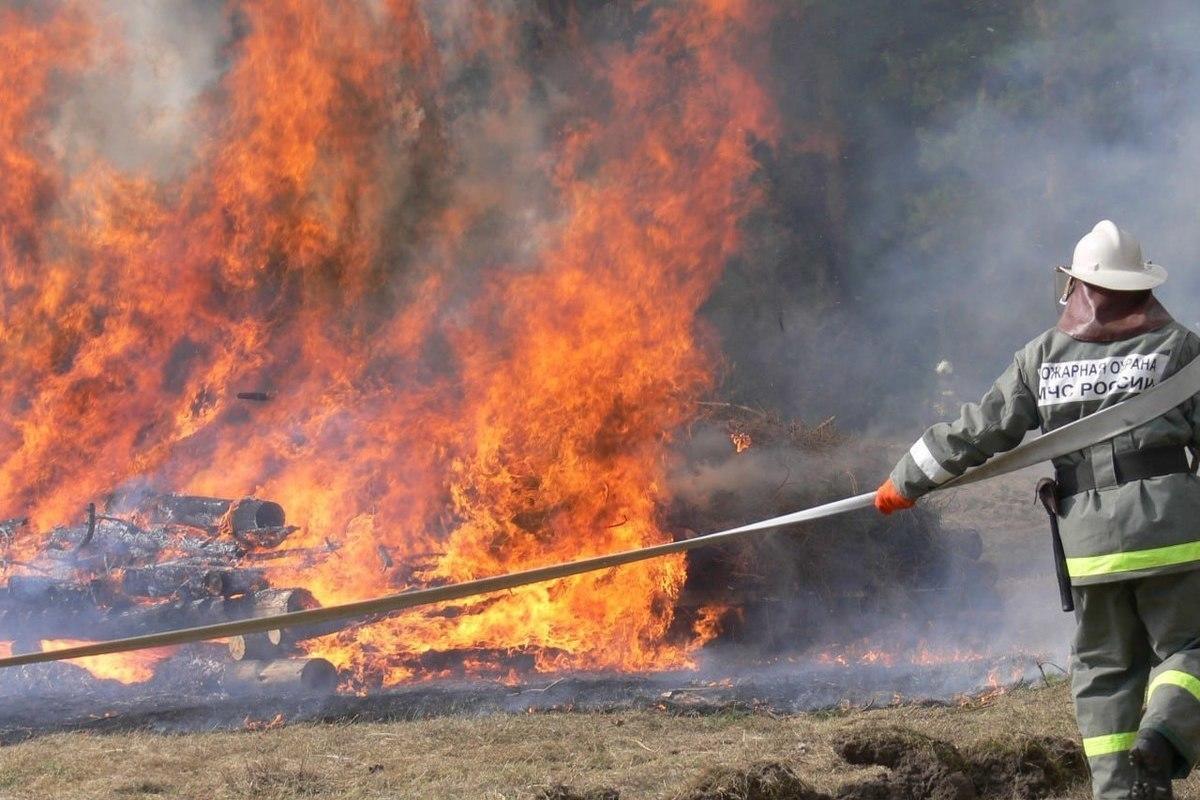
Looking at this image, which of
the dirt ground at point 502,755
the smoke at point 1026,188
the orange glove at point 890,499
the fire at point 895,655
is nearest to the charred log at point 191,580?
the dirt ground at point 502,755

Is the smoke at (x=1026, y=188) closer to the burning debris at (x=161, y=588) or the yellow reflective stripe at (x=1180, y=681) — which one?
the burning debris at (x=161, y=588)

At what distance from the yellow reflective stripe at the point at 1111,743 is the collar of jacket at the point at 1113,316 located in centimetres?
133

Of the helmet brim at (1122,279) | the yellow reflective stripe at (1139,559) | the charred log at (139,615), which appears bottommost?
the yellow reflective stripe at (1139,559)

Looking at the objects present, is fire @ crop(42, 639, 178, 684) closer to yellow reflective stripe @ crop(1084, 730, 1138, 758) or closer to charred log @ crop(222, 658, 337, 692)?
charred log @ crop(222, 658, 337, 692)

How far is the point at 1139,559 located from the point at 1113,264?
1.05 m

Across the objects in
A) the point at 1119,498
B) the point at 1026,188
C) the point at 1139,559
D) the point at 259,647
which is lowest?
the point at 259,647

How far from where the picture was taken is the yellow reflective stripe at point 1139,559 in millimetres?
3506

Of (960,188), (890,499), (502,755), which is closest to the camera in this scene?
(890,499)

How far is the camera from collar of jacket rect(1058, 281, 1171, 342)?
3.79 meters

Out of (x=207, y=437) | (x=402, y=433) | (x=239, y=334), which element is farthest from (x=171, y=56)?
(x=402, y=433)

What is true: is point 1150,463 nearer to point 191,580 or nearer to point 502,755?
point 502,755

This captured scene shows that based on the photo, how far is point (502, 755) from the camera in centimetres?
576

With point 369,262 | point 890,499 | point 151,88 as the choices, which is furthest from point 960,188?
point 890,499

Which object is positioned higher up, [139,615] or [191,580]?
[191,580]
